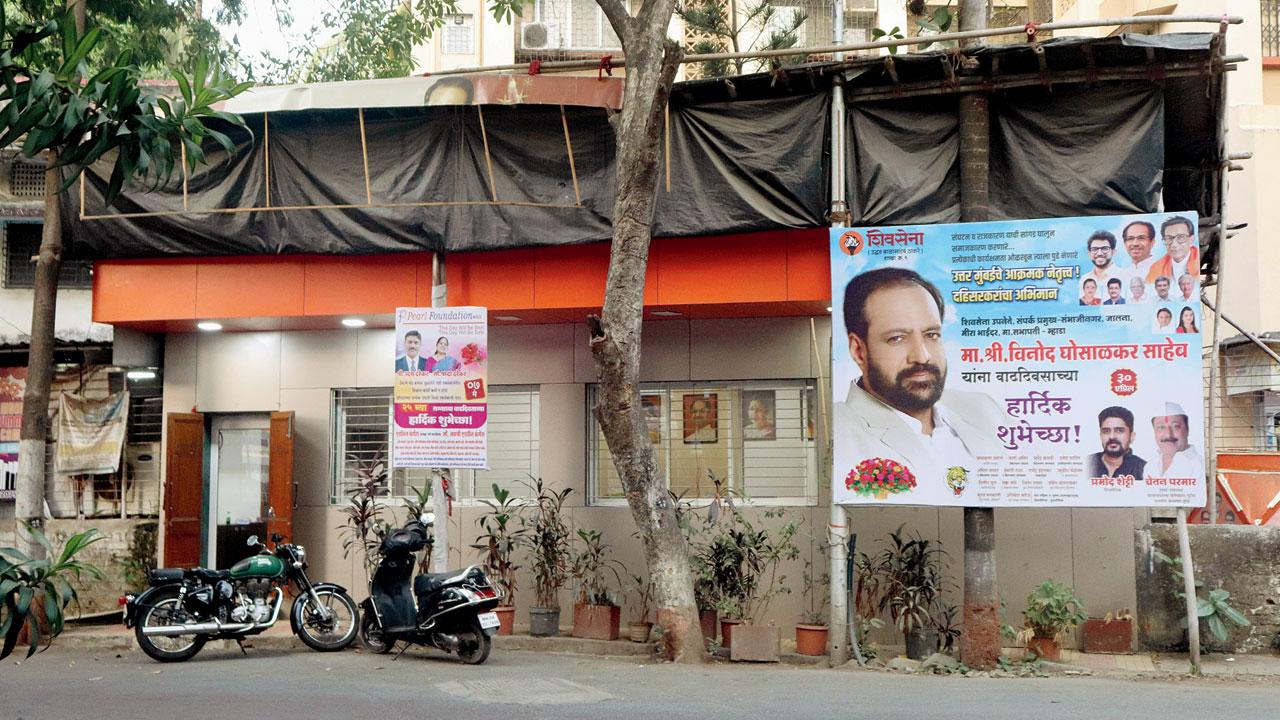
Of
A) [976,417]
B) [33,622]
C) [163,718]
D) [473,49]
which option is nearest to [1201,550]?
[976,417]

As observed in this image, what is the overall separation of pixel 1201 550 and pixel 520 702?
6830 millimetres

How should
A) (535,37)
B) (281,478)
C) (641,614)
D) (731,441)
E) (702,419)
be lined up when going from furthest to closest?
(535,37) < (281,478) < (702,419) < (731,441) < (641,614)

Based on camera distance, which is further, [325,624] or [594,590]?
[594,590]

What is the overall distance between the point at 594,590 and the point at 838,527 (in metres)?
2.85

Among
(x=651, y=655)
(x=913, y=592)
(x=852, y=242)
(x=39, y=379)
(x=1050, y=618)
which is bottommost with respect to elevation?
(x=651, y=655)

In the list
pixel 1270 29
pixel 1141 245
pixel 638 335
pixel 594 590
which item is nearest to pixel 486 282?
pixel 638 335

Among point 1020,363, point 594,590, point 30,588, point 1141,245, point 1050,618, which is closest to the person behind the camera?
point 30,588

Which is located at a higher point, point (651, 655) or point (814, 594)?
point (814, 594)

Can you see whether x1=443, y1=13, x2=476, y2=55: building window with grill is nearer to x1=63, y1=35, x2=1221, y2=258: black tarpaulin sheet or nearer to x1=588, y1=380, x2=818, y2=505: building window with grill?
x1=63, y1=35, x2=1221, y2=258: black tarpaulin sheet

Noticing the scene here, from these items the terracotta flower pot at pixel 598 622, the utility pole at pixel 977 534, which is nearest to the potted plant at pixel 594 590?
the terracotta flower pot at pixel 598 622

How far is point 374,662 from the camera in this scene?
1052 cm

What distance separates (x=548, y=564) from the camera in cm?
1208

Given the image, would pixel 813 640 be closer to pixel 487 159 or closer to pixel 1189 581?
pixel 1189 581

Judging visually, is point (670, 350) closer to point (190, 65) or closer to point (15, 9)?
point (190, 65)
